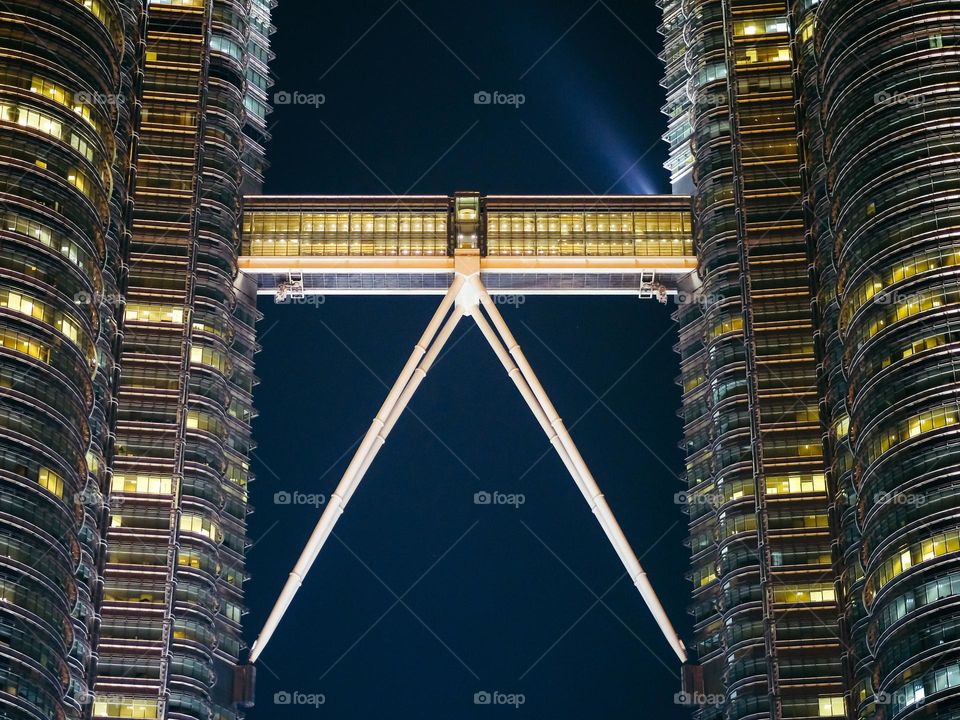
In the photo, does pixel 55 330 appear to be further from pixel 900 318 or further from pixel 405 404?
pixel 900 318

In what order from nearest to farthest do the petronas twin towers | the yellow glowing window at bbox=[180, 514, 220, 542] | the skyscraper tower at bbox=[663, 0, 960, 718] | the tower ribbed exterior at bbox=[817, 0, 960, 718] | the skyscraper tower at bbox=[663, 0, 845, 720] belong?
1. the tower ribbed exterior at bbox=[817, 0, 960, 718]
2. the skyscraper tower at bbox=[663, 0, 960, 718]
3. the petronas twin towers
4. the skyscraper tower at bbox=[663, 0, 845, 720]
5. the yellow glowing window at bbox=[180, 514, 220, 542]

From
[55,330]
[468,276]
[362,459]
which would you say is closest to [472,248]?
[468,276]

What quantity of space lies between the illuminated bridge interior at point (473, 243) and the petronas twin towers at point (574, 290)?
0.25m

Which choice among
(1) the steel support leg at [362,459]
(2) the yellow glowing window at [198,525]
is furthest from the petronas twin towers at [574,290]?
(1) the steel support leg at [362,459]

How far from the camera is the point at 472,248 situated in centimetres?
16912

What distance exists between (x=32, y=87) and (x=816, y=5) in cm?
5345

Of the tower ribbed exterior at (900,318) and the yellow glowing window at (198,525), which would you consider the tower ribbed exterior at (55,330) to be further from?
the tower ribbed exterior at (900,318)

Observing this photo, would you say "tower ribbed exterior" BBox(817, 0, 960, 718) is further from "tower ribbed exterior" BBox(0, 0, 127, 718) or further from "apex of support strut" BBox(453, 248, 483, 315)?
"tower ribbed exterior" BBox(0, 0, 127, 718)

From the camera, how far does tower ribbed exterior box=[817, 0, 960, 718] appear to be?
4646 inches

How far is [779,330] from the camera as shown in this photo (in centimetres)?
16038

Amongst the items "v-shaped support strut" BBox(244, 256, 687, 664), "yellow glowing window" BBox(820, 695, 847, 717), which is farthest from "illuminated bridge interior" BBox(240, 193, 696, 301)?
"yellow glowing window" BBox(820, 695, 847, 717)

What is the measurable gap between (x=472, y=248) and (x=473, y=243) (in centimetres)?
47

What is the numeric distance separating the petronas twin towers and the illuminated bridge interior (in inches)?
9.7

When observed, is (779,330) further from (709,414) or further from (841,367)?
(841,367)
